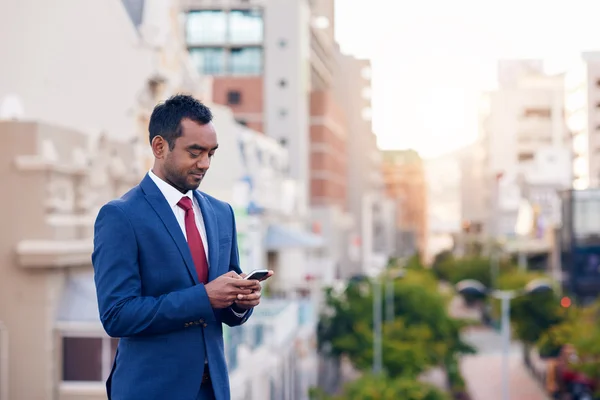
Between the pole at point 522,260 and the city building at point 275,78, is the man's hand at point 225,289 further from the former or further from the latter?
the pole at point 522,260

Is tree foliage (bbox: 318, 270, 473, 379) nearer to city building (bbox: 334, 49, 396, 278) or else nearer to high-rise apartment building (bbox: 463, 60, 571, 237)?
high-rise apartment building (bbox: 463, 60, 571, 237)

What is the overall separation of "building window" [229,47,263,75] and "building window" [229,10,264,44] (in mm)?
591

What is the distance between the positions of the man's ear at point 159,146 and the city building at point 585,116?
38.4 meters

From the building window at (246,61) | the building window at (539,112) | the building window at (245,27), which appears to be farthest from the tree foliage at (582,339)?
the building window at (539,112)

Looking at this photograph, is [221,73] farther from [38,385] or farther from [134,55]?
→ [38,385]

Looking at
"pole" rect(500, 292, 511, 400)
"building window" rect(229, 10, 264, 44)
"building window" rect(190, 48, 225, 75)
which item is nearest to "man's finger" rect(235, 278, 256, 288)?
"pole" rect(500, 292, 511, 400)

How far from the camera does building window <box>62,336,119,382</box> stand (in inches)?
590

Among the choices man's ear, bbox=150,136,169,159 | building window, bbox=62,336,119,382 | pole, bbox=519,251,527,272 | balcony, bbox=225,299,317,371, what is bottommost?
pole, bbox=519,251,527,272

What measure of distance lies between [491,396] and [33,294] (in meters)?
32.5

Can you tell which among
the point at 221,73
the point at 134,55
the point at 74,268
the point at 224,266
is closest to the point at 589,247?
the point at 221,73

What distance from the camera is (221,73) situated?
61625 millimetres

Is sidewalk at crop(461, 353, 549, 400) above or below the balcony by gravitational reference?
below

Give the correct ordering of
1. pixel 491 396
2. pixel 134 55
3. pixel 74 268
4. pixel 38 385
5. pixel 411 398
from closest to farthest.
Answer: pixel 38 385
pixel 74 268
pixel 134 55
pixel 411 398
pixel 491 396

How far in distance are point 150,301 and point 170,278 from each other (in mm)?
158
